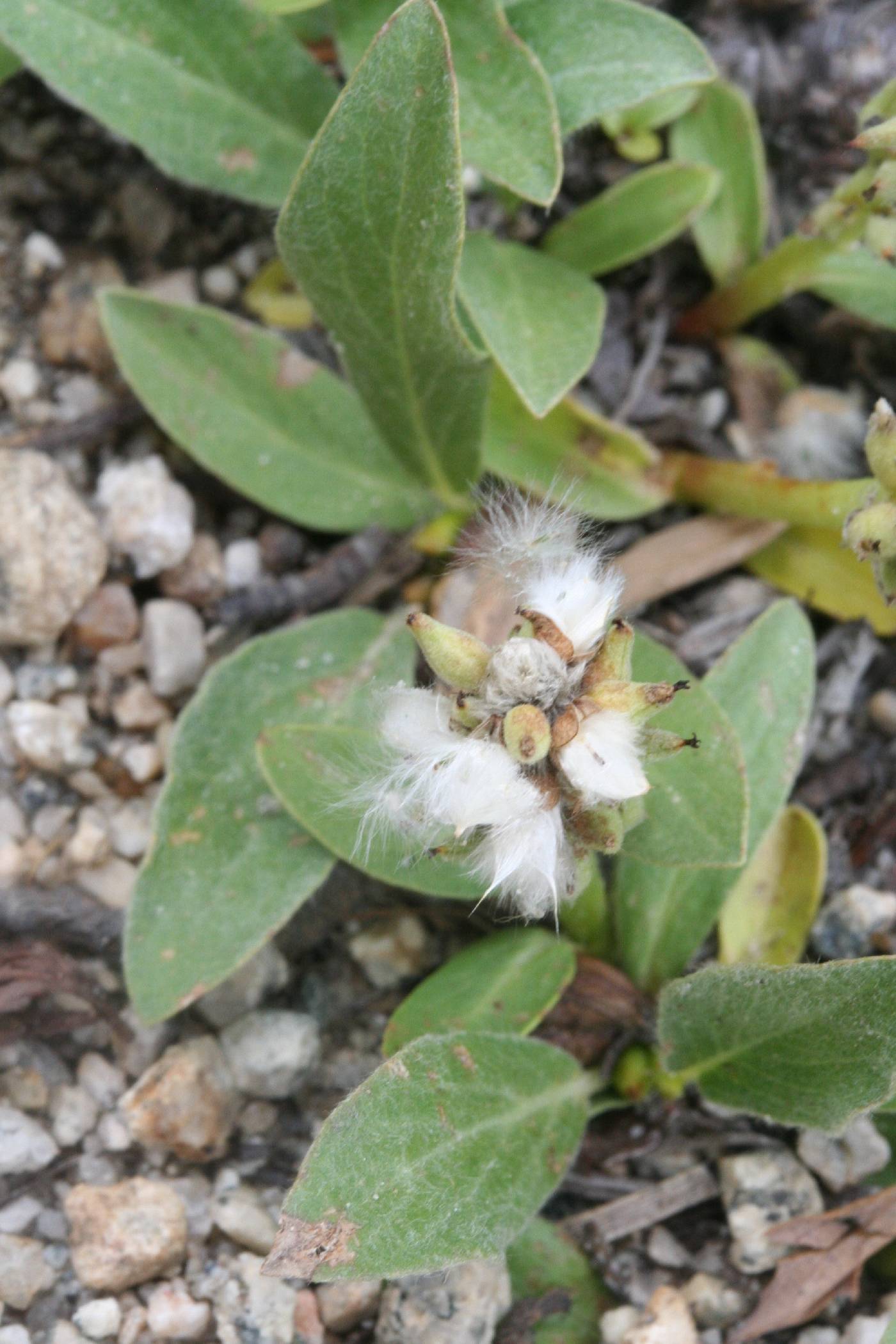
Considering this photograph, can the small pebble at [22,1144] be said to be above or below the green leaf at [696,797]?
below

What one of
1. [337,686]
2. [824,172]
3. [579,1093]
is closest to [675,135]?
[824,172]

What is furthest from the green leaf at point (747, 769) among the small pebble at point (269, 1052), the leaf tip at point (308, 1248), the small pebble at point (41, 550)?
the small pebble at point (41, 550)

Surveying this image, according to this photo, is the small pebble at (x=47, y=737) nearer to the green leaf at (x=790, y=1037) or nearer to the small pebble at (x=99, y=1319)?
the small pebble at (x=99, y=1319)

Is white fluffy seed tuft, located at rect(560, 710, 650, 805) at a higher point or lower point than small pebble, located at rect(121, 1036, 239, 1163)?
higher

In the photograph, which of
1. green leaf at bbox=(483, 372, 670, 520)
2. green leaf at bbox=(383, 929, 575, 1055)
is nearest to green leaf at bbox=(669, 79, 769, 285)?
green leaf at bbox=(483, 372, 670, 520)

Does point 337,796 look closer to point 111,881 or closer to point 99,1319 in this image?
point 111,881

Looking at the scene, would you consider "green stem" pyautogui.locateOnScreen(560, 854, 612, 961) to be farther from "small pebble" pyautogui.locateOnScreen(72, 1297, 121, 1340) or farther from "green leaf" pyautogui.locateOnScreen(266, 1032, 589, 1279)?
"small pebble" pyautogui.locateOnScreen(72, 1297, 121, 1340)
